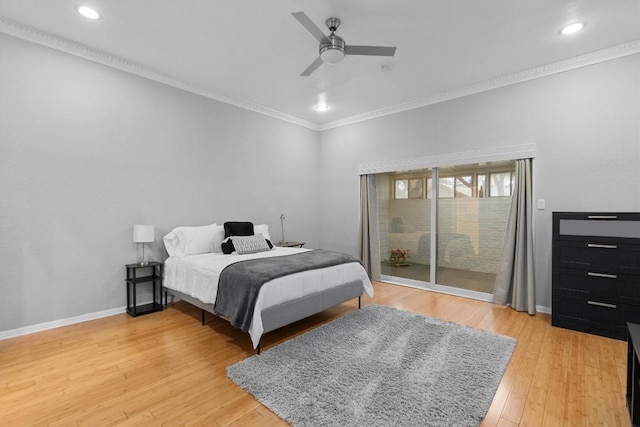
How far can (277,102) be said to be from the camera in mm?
4934

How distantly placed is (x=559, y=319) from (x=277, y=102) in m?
4.73

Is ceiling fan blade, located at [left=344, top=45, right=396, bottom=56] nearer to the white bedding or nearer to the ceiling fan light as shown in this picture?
the ceiling fan light

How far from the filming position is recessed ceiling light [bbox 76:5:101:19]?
2.65 m

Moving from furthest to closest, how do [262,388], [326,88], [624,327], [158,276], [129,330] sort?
[326,88], [158,276], [129,330], [624,327], [262,388]

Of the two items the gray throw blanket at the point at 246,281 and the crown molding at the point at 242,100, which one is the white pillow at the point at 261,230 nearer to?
the gray throw blanket at the point at 246,281

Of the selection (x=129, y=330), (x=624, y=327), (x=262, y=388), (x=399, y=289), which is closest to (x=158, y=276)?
(x=129, y=330)

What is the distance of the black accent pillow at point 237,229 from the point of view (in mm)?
4176

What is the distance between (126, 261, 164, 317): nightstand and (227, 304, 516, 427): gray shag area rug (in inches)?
74.4

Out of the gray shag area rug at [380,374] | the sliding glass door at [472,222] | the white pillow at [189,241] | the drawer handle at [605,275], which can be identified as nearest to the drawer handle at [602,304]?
the drawer handle at [605,275]

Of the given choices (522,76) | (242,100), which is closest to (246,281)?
(242,100)

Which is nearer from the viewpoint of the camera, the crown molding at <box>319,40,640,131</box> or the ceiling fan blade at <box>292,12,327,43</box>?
the ceiling fan blade at <box>292,12,327,43</box>

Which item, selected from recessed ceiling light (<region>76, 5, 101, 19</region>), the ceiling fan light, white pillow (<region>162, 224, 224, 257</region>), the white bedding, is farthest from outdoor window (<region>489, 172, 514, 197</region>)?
recessed ceiling light (<region>76, 5, 101, 19</region>)

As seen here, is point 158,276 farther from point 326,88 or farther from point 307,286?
point 326,88

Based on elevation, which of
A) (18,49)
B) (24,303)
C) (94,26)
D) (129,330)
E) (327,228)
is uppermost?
(94,26)
